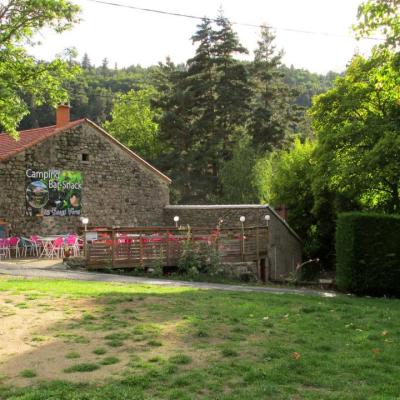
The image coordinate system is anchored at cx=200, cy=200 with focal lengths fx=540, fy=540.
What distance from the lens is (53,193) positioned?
23.8 meters

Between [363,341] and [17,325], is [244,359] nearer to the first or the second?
[363,341]

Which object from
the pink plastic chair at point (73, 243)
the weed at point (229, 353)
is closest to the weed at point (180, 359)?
the weed at point (229, 353)

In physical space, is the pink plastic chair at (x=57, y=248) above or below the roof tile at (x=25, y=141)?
below

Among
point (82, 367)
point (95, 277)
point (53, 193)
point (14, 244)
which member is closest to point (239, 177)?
point (53, 193)

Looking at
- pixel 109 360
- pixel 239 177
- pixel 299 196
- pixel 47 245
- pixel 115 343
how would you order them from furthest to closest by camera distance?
pixel 239 177 < pixel 299 196 < pixel 47 245 < pixel 115 343 < pixel 109 360

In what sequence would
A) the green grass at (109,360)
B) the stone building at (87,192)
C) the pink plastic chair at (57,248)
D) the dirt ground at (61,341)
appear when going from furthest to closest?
1. the stone building at (87,192)
2. the pink plastic chair at (57,248)
3. the green grass at (109,360)
4. the dirt ground at (61,341)

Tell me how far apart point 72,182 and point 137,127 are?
93.9 ft

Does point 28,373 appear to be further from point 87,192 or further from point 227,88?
point 227,88

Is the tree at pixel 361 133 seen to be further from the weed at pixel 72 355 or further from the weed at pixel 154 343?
the weed at pixel 72 355

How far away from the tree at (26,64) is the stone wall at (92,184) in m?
10.9

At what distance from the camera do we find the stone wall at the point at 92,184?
22422 mm

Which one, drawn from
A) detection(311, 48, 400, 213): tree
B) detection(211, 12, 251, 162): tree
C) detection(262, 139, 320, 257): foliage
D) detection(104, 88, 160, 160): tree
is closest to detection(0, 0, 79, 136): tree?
detection(311, 48, 400, 213): tree

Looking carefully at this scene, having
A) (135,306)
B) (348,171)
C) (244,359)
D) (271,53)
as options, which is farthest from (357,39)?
(271,53)

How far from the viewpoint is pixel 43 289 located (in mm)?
10961
